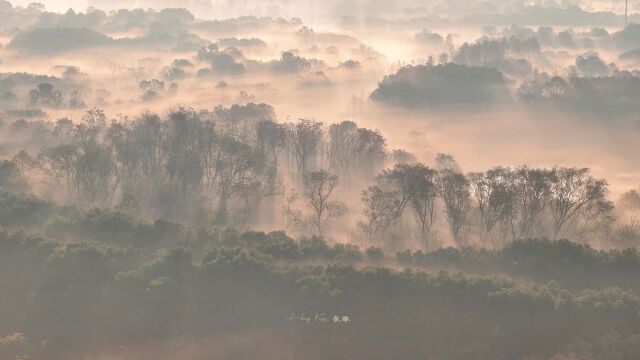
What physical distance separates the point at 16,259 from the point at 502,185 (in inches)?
1792

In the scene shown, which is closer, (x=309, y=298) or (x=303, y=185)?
(x=309, y=298)

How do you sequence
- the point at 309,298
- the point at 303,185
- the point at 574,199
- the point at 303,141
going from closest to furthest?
the point at 309,298, the point at 574,199, the point at 303,185, the point at 303,141

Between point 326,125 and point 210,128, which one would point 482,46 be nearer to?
point 326,125

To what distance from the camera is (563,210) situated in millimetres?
68438

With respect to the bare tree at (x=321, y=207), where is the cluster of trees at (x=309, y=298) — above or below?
below

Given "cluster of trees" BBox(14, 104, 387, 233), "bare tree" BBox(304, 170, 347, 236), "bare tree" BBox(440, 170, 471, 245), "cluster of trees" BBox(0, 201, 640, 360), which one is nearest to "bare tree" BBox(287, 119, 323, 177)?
"cluster of trees" BBox(14, 104, 387, 233)

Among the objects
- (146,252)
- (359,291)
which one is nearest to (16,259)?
(146,252)

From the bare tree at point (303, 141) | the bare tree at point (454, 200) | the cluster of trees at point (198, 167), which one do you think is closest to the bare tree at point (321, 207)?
the cluster of trees at point (198, 167)

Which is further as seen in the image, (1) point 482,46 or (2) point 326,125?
(1) point 482,46

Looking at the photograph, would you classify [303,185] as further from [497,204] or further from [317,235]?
[497,204]

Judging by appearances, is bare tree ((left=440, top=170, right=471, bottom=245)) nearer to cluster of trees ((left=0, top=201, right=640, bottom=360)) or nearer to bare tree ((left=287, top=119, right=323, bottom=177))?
cluster of trees ((left=0, top=201, right=640, bottom=360))

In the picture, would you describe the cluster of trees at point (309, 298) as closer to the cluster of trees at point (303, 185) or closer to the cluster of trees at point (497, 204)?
the cluster of trees at point (497, 204)

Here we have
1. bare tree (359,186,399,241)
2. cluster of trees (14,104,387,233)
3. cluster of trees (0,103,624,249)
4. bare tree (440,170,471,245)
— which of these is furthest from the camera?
cluster of trees (14,104,387,233)

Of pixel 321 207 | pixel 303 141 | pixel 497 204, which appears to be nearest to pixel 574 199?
pixel 497 204
